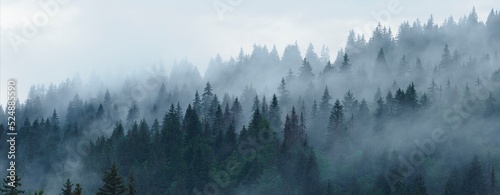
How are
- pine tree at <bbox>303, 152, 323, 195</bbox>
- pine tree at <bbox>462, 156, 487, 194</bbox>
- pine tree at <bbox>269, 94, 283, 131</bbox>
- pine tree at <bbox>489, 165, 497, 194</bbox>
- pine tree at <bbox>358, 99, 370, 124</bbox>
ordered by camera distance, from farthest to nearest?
pine tree at <bbox>269, 94, 283, 131</bbox>
pine tree at <bbox>358, 99, 370, 124</bbox>
pine tree at <bbox>303, 152, 323, 195</bbox>
pine tree at <bbox>489, 165, 497, 194</bbox>
pine tree at <bbox>462, 156, 487, 194</bbox>

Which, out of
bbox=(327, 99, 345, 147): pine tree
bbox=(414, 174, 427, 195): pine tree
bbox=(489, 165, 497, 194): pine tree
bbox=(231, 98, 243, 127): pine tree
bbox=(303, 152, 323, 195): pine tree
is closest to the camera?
bbox=(414, 174, 427, 195): pine tree

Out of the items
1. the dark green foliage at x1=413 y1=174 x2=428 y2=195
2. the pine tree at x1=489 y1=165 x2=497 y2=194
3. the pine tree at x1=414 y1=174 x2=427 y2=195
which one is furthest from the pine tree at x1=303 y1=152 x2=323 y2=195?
the pine tree at x1=489 y1=165 x2=497 y2=194

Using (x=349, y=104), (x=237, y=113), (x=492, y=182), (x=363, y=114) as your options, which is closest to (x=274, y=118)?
(x=237, y=113)

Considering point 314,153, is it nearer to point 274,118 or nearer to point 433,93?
point 274,118

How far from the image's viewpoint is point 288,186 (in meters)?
132

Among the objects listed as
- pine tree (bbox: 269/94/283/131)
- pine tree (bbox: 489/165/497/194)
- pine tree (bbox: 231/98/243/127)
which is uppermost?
pine tree (bbox: 231/98/243/127)

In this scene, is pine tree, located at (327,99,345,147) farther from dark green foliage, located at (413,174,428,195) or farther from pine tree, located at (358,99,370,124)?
dark green foliage, located at (413,174,428,195)

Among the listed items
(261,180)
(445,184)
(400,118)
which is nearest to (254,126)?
(261,180)

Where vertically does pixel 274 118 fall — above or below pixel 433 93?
below

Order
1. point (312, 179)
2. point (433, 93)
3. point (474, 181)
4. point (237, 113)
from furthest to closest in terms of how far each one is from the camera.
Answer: point (237, 113) → point (433, 93) → point (312, 179) → point (474, 181)

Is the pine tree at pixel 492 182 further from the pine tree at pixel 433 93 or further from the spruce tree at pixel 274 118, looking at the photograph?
the spruce tree at pixel 274 118

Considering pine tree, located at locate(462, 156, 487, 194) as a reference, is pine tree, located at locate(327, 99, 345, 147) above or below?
above

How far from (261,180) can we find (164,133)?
109 feet

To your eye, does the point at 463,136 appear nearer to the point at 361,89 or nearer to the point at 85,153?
the point at 361,89
